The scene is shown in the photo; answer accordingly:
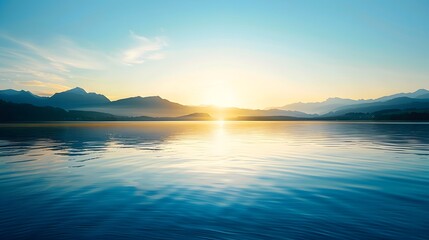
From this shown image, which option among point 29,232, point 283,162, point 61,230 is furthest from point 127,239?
point 283,162

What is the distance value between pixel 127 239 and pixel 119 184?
10864 mm

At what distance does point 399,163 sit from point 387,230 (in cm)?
2313

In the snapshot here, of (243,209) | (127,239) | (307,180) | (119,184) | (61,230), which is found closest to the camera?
(127,239)

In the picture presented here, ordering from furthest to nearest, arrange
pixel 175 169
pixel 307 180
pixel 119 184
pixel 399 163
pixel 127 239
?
pixel 399 163 → pixel 175 169 → pixel 307 180 → pixel 119 184 → pixel 127 239

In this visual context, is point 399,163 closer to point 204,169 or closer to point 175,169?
point 204,169

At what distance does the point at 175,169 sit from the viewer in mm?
28547

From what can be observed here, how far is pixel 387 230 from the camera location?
12.1m

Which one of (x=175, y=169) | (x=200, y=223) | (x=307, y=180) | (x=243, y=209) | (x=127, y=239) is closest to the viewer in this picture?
(x=127, y=239)

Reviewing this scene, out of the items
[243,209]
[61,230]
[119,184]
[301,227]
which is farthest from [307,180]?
[61,230]

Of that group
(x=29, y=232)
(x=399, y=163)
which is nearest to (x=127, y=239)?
(x=29, y=232)

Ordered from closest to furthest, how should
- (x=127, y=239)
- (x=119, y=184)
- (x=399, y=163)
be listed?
1. (x=127, y=239)
2. (x=119, y=184)
3. (x=399, y=163)

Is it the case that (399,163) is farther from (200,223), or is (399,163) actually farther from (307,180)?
(200,223)

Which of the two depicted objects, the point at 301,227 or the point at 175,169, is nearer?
the point at 301,227

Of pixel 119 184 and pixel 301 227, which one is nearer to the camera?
pixel 301 227
